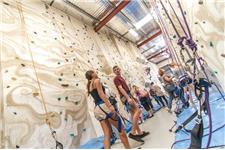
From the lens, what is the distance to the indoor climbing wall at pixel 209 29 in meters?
2.34

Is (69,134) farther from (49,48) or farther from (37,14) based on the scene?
(37,14)

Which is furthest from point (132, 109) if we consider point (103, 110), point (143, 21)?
point (143, 21)

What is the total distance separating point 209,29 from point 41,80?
3.12 m

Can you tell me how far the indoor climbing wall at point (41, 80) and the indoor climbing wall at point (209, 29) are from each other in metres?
→ 2.84

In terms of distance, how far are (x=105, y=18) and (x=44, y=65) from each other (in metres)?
4.18

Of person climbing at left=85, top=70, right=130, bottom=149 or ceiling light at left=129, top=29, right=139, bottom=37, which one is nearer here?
person climbing at left=85, top=70, right=130, bottom=149

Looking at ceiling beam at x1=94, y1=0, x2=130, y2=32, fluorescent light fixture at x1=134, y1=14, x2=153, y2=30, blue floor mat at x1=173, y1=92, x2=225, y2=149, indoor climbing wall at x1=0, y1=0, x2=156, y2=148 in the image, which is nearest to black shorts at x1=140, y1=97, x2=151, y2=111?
indoor climbing wall at x1=0, y1=0, x2=156, y2=148

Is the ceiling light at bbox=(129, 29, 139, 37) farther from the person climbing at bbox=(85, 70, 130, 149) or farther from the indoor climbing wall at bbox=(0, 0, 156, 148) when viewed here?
the person climbing at bbox=(85, 70, 130, 149)

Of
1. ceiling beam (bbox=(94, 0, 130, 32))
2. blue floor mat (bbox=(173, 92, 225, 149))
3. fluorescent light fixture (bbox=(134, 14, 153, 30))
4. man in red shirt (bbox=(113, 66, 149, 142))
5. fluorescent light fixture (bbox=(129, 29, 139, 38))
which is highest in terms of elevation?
fluorescent light fixture (bbox=(129, 29, 139, 38))

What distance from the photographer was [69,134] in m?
4.07

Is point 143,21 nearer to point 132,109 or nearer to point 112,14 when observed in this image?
point 112,14

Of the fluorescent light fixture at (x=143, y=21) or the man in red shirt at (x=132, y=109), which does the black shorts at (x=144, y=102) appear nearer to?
the man in red shirt at (x=132, y=109)

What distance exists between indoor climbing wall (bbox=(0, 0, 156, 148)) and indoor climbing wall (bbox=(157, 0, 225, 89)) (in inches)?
112

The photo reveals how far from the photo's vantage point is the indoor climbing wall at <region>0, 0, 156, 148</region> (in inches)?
133
